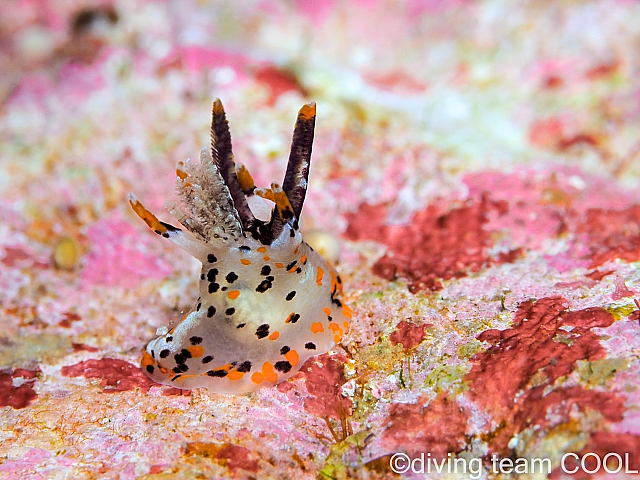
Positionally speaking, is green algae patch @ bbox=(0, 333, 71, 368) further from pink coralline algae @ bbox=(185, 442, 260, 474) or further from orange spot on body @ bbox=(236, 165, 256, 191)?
orange spot on body @ bbox=(236, 165, 256, 191)

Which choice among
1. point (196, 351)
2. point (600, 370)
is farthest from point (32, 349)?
point (600, 370)

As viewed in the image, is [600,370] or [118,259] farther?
[118,259]

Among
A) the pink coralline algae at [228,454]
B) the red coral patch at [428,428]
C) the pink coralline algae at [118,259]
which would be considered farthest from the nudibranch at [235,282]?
the pink coralline algae at [118,259]

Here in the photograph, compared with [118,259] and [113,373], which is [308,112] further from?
[118,259]

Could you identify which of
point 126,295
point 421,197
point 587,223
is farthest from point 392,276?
point 126,295

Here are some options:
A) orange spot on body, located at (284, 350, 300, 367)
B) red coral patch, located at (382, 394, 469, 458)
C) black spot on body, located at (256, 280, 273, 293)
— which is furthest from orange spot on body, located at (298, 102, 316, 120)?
red coral patch, located at (382, 394, 469, 458)

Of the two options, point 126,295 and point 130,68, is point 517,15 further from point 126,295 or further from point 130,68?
point 126,295
